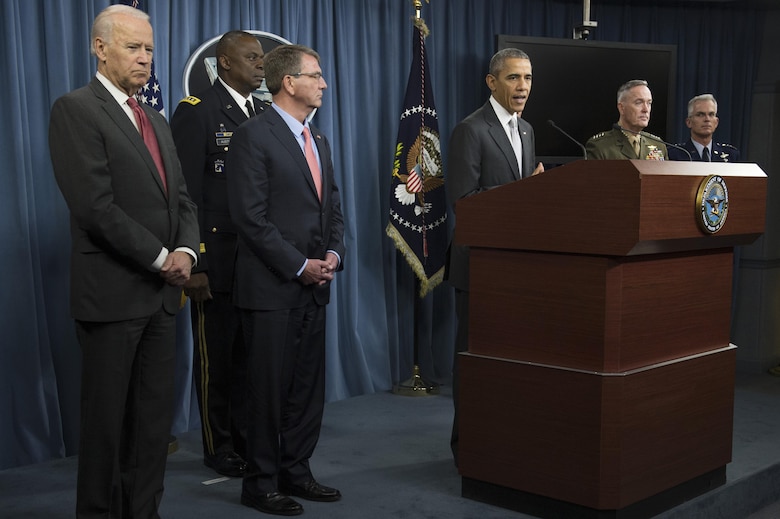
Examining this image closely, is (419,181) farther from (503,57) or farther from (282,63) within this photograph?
(282,63)

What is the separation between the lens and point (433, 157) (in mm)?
5207

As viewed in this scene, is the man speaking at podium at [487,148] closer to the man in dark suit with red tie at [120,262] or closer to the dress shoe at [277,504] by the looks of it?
the dress shoe at [277,504]

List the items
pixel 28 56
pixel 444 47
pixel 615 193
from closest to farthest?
pixel 615 193 → pixel 28 56 → pixel 444 47

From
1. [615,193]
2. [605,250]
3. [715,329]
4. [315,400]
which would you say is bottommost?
[315,400]

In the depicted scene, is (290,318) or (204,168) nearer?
(290,318)

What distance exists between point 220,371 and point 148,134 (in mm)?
1232

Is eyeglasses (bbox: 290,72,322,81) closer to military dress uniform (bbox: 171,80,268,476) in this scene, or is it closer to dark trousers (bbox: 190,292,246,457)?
military dress uniform (bbox: 171,80,268,476)

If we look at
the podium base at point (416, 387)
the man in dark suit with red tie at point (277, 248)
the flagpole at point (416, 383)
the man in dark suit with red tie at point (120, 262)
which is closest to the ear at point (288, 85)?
the man in dark suit with red tie at point (277, 248)

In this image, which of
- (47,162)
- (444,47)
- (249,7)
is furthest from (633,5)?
(47,162)

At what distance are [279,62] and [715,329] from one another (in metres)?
1.71

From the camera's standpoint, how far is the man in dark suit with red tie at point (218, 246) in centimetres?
355

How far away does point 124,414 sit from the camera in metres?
2.77

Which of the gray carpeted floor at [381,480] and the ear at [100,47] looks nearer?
the ear at [100,47]

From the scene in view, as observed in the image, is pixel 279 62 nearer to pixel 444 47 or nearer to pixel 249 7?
pixel 249 7
